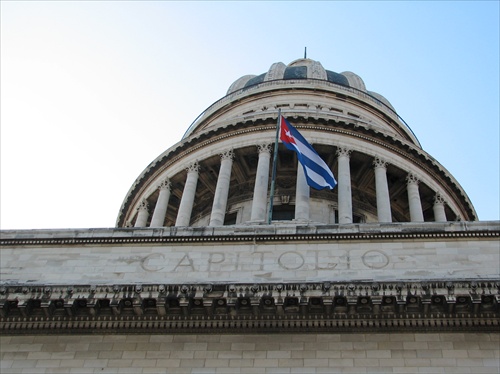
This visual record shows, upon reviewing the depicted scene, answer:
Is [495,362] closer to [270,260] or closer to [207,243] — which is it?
[270,260]

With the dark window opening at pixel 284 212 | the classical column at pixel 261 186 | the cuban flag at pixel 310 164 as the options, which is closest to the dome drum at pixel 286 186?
the dark window opening at pixel 284 212

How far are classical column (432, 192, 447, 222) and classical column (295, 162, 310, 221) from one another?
772 centimetres

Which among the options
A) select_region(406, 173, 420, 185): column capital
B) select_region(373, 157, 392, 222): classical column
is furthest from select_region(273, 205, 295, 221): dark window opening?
select_region(406, 173, 420, 185): column capital

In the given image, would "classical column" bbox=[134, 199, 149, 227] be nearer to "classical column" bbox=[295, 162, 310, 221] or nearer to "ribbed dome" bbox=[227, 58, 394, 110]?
"classical column" bbox=[295, 162, 310, 221]

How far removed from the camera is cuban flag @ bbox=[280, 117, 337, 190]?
24938 millimetres

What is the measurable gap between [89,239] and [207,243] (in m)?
3.33

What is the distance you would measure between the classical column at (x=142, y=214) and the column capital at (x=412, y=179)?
14.7 m

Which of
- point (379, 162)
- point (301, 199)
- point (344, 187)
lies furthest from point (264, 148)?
point (379, 162)

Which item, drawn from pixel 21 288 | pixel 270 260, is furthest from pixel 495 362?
pixel 21 288

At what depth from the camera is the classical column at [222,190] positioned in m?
32.7

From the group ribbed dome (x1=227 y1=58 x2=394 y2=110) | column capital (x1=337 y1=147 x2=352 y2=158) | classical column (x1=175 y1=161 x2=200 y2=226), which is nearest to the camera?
classical column (x1=175 y1=161 x2=200 y2=226)

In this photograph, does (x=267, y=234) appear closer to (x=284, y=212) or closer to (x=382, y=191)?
(x=284, y=212)

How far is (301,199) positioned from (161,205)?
8.57 meters

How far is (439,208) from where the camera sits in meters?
36.3
